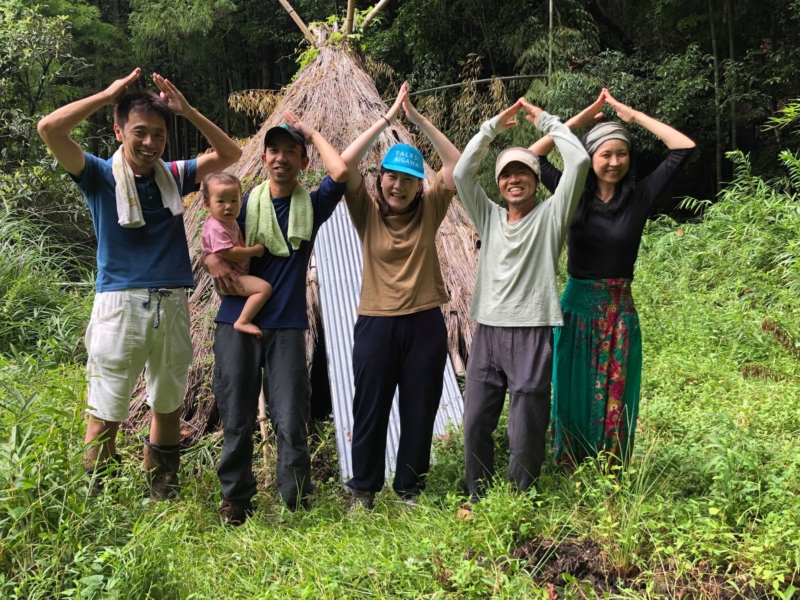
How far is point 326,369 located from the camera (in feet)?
14.2

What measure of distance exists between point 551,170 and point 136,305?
1.93 m

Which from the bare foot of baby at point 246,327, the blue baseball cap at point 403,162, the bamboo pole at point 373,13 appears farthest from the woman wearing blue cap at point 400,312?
the bamboo pole at point 373,13

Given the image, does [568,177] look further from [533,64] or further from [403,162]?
[533,64]

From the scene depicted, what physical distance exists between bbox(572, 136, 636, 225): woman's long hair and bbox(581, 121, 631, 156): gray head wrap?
46mm

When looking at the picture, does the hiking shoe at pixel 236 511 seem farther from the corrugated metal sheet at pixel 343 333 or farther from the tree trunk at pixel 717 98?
the tree trunk at pixel 717 98

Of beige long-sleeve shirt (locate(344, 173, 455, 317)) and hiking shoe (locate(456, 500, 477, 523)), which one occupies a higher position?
beige long-sleeve shirt (locate(344, 173, 455, 317))

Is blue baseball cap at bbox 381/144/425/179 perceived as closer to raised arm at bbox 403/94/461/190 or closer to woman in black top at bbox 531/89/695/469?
raised arm at bbox 403/94/461/190

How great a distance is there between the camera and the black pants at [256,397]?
2.72 m

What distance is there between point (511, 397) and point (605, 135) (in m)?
1.16

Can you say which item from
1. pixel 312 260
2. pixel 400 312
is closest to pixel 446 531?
pixel 400 312

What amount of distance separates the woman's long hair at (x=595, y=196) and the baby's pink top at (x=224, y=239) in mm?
1482

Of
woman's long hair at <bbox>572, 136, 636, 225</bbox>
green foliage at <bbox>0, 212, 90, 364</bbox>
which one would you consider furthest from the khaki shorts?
green foliage at <bbox>0, 212, 90, 364</bbox>

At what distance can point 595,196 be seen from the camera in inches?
104

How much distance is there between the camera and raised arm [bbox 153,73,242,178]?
2689mm
